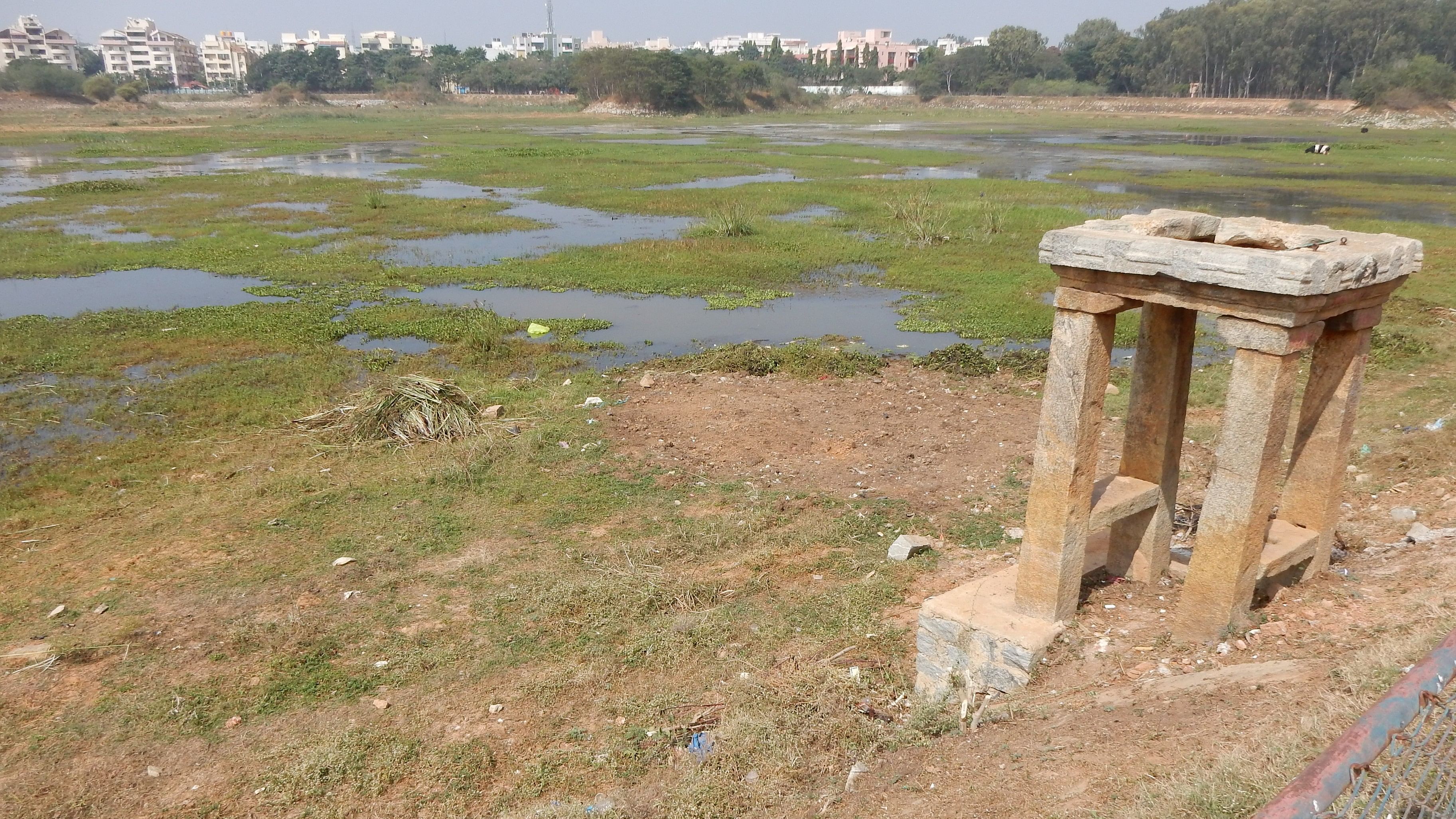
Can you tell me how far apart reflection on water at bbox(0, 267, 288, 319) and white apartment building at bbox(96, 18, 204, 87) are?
499 feet

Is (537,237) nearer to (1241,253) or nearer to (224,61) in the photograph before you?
(1241,253)

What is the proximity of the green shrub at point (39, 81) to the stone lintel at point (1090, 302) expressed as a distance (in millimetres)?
100996

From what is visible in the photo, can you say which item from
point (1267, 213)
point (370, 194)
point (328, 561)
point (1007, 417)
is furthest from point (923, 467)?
point (370, 194)

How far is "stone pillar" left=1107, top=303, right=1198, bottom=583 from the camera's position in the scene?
16.6 feet

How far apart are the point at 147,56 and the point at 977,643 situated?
18428 centimetres

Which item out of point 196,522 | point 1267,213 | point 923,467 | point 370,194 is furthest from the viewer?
point 370,194

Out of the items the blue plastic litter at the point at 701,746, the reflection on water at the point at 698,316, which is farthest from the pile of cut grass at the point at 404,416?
the blue plastic litter at the point at 701,746

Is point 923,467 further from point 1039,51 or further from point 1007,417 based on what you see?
point 1039,51

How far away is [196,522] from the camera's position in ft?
25.3

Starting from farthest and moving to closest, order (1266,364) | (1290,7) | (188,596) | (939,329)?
(1290,7)
(939,329)
(188,596)
(1266,364)

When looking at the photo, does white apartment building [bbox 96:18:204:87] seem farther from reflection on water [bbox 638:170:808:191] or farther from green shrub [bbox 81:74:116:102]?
reflection on water [bbox 638:170:808:191]

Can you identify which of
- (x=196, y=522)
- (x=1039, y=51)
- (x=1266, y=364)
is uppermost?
(x=1039, y=51)

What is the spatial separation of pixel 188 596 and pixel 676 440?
440cm

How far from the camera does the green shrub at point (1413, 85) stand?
2274 inches
